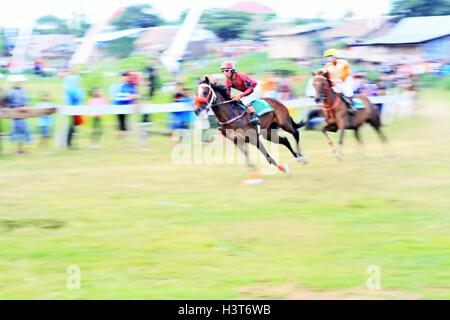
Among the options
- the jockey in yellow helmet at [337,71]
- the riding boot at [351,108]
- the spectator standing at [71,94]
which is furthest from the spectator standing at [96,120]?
the riding boot at [351,108]

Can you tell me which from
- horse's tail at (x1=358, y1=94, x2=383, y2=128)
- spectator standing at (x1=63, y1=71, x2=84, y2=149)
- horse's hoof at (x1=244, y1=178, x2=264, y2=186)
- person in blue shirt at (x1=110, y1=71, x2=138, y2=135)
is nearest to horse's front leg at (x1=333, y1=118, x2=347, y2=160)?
horse's tail at (x1=358, y1=94, x2=383, y2=128)

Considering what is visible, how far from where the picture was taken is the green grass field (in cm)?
735

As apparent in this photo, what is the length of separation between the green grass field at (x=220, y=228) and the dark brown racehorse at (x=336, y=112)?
675mm

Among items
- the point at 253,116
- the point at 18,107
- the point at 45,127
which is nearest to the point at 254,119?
the point at 253,116

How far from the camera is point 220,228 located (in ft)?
32.2

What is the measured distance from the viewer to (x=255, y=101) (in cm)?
1405

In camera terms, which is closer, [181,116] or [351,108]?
[351,108]

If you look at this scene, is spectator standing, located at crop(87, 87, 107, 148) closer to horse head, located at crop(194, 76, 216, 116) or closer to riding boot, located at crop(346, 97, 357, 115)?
horse head, located at crop(194, 76, 216, 116)

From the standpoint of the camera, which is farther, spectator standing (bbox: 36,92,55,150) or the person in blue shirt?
the person in blue shirt

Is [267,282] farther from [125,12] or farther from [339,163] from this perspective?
[125,12]

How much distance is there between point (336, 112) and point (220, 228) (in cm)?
700

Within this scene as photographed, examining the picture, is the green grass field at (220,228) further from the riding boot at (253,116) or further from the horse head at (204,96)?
the horse head at (204,96)

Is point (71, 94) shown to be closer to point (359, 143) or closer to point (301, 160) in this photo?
point (301, 160)

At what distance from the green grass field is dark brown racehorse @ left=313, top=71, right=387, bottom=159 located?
0.67 m
